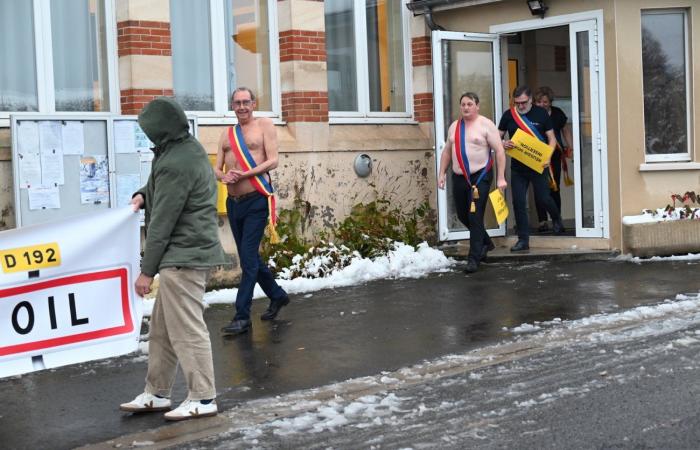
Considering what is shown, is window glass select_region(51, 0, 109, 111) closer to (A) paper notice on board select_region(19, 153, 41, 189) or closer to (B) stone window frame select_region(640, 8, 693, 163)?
(A) paper notice on board select_region(19, 153, 41, 189)

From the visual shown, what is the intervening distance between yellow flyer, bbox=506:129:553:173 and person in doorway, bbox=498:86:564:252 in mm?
78

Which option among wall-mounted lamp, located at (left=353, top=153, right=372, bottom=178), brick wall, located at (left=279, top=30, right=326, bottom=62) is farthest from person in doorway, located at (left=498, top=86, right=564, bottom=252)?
brick wall, located at (left=279, top=30, right=326, bottom=62)

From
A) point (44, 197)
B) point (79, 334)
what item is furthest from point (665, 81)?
point (79, 334)

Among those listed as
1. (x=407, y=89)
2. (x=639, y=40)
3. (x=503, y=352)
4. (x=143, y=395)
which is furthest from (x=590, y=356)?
(x=407, y=89)

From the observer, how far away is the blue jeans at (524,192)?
13.9m

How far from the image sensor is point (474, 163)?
1266 cm

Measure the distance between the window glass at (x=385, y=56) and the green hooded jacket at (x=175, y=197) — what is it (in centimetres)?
835

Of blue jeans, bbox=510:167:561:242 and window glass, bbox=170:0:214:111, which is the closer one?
window glass, bbox=170:0:214:111

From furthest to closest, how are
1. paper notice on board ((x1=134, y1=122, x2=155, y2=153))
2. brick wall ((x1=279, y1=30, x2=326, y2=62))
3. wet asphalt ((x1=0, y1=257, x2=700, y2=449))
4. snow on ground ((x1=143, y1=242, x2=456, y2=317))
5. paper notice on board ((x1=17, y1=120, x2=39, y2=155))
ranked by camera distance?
1. brick wall ((x1=279, y1=30, x2=326, y2=62))
2. snow on ground ((x1=143, y1=242, x2=456, y2=317))
3. paper notice on board ((x1=134, y1=122, x2=155, y2=153))
4. paper notice on board ((x1=17, y1=120, x2=39, y2=155))
5. wet asphalt ((x1=0, y1=257, x2=700, y2=449))

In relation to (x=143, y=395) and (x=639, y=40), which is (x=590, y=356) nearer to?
(x=143, y=395)

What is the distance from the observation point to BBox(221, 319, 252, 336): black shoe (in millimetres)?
9453

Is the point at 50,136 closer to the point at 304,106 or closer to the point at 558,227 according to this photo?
the point at 304,106

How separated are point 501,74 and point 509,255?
258 centimetres

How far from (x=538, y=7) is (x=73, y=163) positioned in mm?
6057
